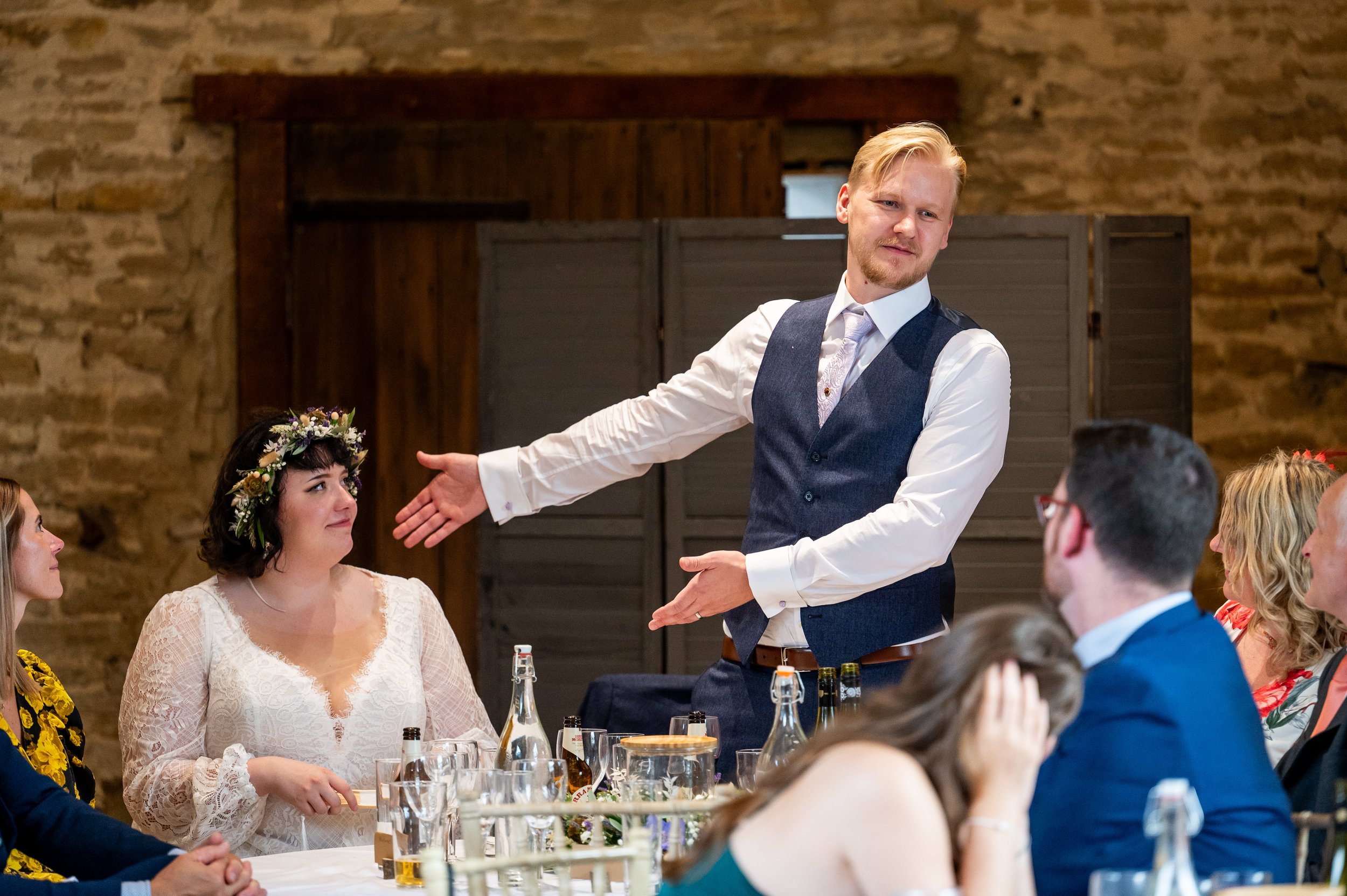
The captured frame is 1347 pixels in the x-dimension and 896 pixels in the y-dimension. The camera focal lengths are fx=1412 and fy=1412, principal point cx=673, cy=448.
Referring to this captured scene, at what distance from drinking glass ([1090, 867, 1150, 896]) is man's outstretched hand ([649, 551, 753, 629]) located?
121 centimetres

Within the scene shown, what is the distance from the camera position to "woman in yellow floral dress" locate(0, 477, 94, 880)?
8.63 feet

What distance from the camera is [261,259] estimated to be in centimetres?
537

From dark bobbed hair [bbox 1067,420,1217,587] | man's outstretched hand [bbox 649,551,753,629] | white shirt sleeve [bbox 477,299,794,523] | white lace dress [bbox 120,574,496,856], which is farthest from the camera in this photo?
white shirt sleeve [bbox 477,299,794,523]

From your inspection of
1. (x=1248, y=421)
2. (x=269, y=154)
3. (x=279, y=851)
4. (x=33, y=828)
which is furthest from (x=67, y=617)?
(x=1248, y=421)

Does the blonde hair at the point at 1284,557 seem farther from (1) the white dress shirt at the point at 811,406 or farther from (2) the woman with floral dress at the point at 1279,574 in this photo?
(1) the white dress shirt at the point at 811,406

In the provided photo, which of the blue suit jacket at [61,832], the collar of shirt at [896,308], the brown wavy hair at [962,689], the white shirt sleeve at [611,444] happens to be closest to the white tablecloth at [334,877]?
the blue suit jacket at [61,832]

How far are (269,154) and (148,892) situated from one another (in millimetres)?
3926

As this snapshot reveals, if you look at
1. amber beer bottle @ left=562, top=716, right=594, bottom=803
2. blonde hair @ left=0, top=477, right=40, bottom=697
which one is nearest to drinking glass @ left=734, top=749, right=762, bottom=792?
amber beer bottle @ left=562, top=716, right=594, bottom=803

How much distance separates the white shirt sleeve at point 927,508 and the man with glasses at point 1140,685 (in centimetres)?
88

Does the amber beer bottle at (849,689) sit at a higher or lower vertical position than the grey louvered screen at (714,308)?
lower

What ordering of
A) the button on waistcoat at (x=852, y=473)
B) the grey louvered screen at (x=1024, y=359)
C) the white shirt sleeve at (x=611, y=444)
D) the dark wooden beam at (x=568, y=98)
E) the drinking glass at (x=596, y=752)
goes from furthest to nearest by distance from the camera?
the dark wooden beam at (x=568, y=98) < the grey louvered screen at (x=1024, y=359) < the white shirt sleeve at (x=611, y=444) < the button on waistcoat at (x=852, y=473) < the drinking glass at (x=596, y=752)

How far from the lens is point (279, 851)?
106 inches

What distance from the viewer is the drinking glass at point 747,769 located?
1.90m

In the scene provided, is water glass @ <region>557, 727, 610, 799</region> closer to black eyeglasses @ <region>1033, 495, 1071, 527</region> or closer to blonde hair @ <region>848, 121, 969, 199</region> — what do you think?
black eyeglasses @ <region>1033, 495, 1071, 527</region>
